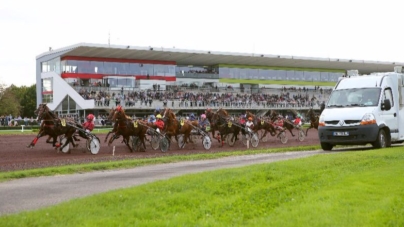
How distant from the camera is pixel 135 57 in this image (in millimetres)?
69625

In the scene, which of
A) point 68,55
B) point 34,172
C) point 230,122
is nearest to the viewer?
point 34,172

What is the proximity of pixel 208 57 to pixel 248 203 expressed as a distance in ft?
219

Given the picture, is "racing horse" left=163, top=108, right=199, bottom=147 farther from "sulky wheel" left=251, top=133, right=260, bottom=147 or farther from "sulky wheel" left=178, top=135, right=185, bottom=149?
"sulky wheel" left=251, top=133, right=260, bottom=147

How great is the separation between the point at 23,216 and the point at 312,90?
82345mm

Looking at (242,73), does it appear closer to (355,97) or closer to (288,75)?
(288,75)

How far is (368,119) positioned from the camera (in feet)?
67.3

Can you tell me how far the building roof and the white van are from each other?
45.0 m

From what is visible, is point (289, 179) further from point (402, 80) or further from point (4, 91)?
point (4, 91)

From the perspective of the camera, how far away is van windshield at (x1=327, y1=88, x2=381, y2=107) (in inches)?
840

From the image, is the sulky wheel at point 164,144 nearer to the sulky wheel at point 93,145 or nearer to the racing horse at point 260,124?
the sulky wheel at point 93,145

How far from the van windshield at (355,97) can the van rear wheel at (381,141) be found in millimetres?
1196

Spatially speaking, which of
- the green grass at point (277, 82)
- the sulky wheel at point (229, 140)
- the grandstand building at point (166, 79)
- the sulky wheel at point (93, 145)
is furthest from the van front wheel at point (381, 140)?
the green grass at point (277, 82)

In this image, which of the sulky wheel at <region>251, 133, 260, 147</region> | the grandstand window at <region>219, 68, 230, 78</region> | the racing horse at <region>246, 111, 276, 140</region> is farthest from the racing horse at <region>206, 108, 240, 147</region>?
the grandstand window at <region>219, 68, 230, 78</region>

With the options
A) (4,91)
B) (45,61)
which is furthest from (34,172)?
(4,91)
